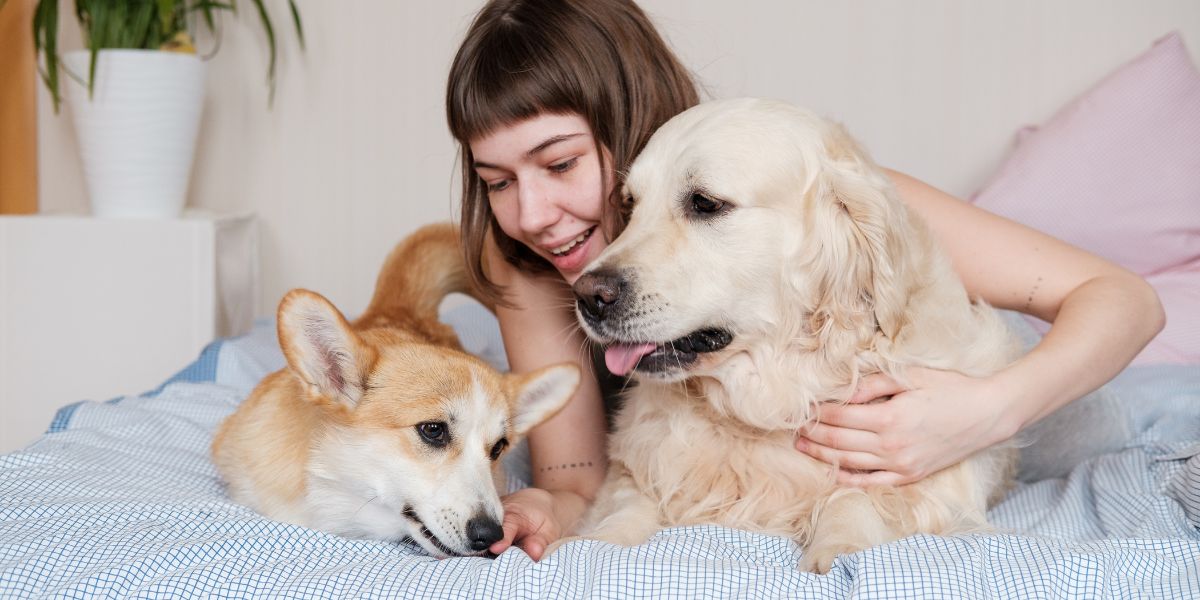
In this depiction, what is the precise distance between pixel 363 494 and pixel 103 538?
0.36 meters

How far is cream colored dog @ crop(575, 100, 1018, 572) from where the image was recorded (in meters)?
1.49

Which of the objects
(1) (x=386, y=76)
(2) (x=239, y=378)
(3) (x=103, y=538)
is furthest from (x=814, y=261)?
(1) (x=386, y=76)

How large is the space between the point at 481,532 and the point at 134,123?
2291 mm

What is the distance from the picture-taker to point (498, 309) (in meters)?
2.15

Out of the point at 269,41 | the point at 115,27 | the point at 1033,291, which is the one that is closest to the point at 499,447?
the point at 1033,291

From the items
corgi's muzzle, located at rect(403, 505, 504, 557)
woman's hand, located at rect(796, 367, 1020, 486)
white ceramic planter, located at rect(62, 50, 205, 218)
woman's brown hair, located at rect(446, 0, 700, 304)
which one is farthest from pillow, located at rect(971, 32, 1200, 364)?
white ceramic planter, located at rect(62, 50, 205, 218)

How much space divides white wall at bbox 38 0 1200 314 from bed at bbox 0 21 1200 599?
1066 mm

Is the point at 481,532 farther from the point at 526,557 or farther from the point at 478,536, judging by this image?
the point at 526,557

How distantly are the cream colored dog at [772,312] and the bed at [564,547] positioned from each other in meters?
0.11

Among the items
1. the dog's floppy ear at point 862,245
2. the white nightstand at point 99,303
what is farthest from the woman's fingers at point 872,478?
the white nightstand at point 99,303

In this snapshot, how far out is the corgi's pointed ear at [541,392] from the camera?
5.66 ft

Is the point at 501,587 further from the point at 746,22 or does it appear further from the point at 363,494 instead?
the point at 746,22

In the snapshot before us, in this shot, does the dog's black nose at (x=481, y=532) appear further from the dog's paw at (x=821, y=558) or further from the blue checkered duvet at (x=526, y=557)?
the dog's paw at (x=821, y=558)

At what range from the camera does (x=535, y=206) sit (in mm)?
1750
